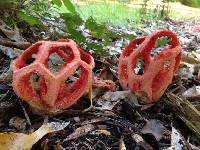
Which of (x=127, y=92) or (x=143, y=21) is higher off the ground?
(x=127, y=92)

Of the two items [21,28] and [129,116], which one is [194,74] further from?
[21,28]

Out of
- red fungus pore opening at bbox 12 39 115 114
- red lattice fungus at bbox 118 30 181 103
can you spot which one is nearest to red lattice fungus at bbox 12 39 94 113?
red fungus pore opening at bbox 12 39 115 114

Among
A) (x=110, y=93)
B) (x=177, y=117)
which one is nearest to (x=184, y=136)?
(x=177, y=117)

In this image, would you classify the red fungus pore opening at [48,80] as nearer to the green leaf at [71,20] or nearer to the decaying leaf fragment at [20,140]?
the decaying leaf fragment at [20,140]

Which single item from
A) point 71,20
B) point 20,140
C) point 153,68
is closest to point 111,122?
point 153,68

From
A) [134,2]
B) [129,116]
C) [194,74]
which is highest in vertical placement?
[129,116]

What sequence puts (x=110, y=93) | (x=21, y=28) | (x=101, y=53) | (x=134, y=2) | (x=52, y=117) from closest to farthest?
(x=52, y=117)
(x=110, y=93)
(x=101, y=53)
(x=21, y=28)
(x=134, y=2)
